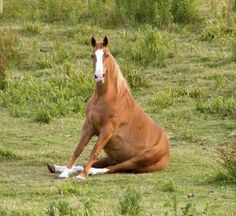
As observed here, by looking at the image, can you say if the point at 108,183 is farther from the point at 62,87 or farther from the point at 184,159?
the point at 62,87

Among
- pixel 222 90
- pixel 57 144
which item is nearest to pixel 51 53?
pixel 222 90

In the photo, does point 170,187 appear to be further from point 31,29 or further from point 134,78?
point 31,29

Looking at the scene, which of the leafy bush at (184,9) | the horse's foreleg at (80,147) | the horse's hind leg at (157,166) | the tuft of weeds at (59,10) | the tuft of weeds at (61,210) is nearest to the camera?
the tuft of weeds at (61,210)

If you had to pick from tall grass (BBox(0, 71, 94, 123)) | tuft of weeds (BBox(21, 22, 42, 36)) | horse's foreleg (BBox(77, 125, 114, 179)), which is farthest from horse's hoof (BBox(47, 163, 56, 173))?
tuft of weeds (BBox(21, 22, 42, 36))

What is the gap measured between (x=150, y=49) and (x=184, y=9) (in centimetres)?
199

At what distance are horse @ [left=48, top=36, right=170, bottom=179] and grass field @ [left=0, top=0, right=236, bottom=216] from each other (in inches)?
8.0

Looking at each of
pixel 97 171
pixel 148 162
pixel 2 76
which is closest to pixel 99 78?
pixel 97 171

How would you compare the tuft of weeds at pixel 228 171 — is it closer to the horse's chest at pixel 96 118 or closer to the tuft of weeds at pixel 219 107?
the horse's chest at pixel 96 118

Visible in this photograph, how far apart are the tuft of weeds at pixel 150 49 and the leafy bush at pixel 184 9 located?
5.20ft

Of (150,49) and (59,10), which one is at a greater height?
(59,10)

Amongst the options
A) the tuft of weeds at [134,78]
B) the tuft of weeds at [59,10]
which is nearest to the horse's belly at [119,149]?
the tuft of weeds at [134,78]

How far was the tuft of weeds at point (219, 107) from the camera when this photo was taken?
13.1 m

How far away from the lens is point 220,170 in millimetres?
9477

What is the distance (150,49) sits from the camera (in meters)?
15.7
